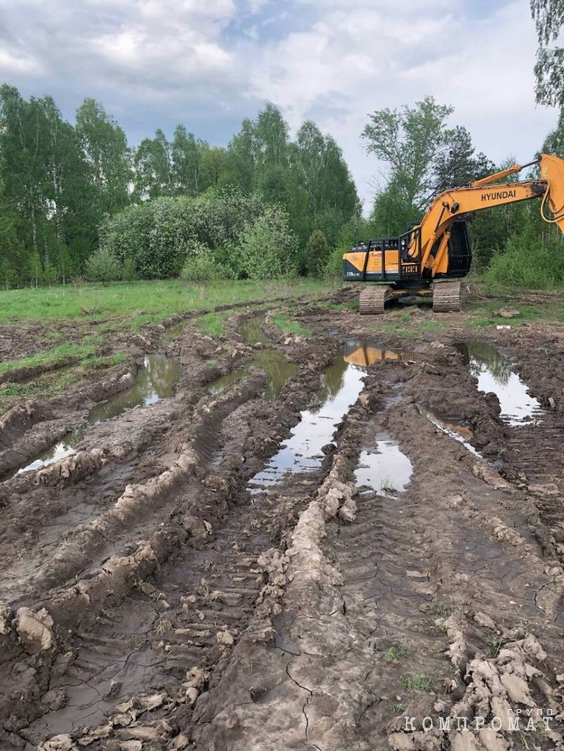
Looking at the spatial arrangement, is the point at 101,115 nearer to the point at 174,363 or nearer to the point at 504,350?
the point at 174,363

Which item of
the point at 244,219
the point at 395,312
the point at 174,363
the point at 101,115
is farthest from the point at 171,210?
the point at 174,363

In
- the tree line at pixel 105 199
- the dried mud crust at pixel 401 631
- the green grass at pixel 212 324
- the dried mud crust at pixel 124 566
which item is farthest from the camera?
the tree line at pixel 105 199

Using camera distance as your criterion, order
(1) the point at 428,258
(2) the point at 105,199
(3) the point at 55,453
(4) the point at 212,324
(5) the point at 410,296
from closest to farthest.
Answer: (3) the point at 55,453 → (4) the point at 212,324 → (1) the point at 428,258 → (5) the point at 410,296 → (2) the point at 105,199

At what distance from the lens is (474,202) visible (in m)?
17.5

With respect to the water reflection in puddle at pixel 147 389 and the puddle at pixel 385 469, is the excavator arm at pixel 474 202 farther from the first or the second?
the water reflection in puddle at pixel 147 389

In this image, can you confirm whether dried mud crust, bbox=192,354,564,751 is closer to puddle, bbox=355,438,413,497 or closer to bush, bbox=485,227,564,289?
puddle, bbox=355,438,413,497

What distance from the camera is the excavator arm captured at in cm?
1305

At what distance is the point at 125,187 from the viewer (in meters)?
47.9

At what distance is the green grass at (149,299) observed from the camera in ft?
72.5

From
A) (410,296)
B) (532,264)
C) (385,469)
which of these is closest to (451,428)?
(385,469)

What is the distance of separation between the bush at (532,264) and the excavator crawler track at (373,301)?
24.6ft

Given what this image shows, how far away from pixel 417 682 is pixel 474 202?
1696 centimetres

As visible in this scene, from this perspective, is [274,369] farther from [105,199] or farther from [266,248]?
[105,199]

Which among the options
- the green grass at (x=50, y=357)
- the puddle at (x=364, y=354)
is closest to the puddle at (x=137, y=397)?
the green grass at (x=50, y=357)
